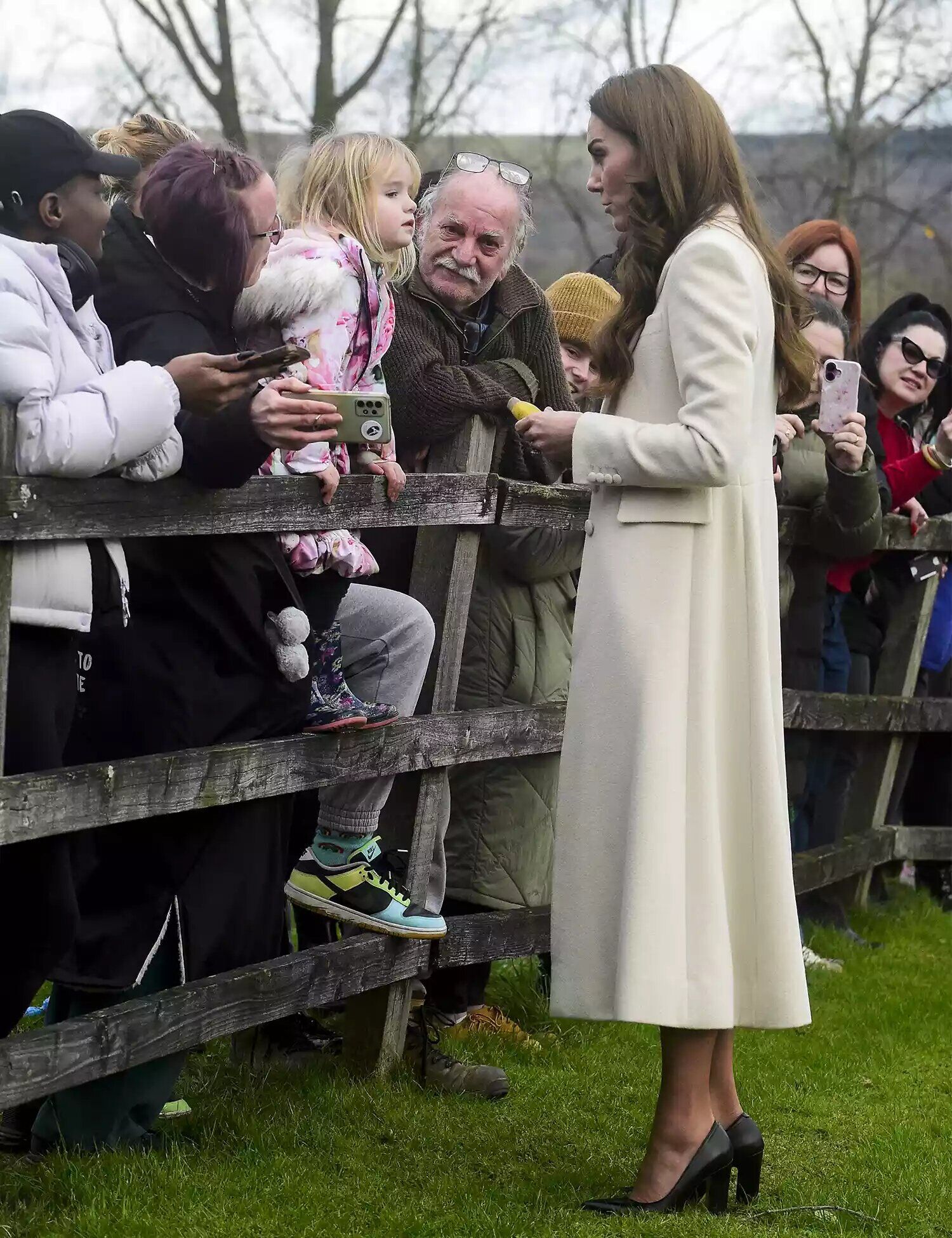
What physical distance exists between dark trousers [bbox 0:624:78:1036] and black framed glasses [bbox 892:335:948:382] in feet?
12.6

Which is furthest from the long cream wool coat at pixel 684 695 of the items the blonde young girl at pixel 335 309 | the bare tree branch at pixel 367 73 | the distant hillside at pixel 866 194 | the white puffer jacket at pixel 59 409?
the distant hillside at pixel 866 194

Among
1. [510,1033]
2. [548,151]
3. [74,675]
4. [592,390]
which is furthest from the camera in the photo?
[548,151]

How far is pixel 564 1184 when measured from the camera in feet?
10.9

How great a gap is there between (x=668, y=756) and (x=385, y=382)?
4.21 feet

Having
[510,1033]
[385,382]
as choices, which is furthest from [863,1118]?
[385,382]

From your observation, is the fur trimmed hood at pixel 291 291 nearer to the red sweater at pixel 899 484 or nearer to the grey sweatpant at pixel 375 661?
the grey sweatpant at pixel 375 661

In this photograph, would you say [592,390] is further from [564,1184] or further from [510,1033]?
[510,1033]

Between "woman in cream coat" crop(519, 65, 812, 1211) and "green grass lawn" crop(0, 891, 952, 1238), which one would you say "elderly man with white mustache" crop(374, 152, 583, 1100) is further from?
"woman in cream coat" crop(519, 65, 812, 1211)

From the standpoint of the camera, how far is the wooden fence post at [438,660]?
3.91 meters

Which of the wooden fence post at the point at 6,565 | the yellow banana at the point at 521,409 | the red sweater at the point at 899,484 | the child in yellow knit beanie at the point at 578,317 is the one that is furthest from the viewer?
the red sweater at the point at 899,484

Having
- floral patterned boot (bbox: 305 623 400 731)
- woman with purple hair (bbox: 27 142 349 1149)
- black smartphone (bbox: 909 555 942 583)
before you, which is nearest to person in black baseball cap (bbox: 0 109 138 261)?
woman with purple hair (bbox: 27 142 349 1149)

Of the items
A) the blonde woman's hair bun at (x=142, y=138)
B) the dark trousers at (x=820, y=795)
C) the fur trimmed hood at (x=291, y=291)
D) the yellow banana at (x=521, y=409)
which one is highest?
the blonde woman's hair bun at (x=142, y=138)

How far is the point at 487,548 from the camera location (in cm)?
423

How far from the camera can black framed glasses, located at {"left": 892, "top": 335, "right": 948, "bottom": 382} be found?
19.1ft
